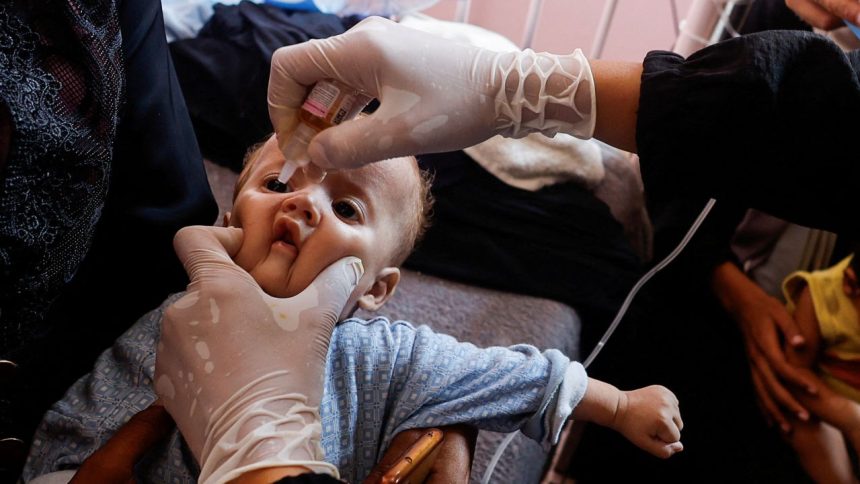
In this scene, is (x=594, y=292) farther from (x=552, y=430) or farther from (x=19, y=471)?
(x=19, y=471)

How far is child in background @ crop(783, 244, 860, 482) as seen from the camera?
1488 mm

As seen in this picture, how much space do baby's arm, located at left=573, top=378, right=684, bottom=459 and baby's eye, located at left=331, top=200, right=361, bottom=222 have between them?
0.45 metres

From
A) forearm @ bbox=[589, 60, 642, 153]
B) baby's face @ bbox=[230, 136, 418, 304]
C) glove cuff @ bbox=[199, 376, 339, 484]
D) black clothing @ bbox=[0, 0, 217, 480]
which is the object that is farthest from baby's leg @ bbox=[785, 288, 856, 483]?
black clothing @ bbox=[0, 0, 217, 480]

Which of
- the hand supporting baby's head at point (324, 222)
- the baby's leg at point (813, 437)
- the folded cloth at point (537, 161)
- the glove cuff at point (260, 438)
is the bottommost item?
the baby's leg at point (813, 437)

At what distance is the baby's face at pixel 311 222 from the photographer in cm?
92

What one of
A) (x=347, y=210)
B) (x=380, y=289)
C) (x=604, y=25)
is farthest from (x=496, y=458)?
(x=604, y=25)

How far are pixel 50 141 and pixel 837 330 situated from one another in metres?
1.68

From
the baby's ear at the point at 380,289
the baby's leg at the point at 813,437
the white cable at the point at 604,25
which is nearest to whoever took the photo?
the baby's ear at the point at 380,289

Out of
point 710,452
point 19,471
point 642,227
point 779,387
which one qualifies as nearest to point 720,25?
point 642,227

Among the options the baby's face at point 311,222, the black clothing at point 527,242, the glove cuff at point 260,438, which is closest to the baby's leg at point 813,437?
the black clothing at point 527,242

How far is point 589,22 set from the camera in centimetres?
236

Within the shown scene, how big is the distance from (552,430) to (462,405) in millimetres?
142

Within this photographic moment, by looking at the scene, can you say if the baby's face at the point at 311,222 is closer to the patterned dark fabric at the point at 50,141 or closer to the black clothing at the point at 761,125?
the patterned dark fabric at the point at 50,141

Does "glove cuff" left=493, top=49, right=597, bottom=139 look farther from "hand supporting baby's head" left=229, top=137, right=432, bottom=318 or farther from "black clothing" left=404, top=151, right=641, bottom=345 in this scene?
"black clothing" left=404, top=151, right=641, bottom=345
